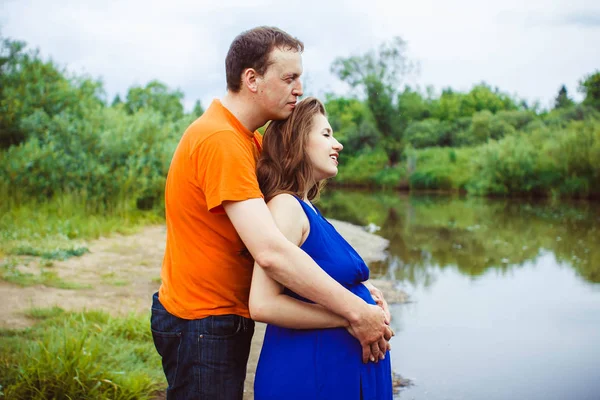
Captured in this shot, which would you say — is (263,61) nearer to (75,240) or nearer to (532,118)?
(75,240)

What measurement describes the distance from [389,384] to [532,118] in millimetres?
45710

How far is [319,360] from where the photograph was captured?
7.40ft

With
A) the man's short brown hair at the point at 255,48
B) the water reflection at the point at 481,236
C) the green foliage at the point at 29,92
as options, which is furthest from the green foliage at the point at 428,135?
the man's short brown hair at the point at 255,48

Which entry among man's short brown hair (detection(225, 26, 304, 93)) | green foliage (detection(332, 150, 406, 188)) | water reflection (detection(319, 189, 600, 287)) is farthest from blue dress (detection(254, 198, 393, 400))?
green foliage (detection(332, 150, 406, 188))

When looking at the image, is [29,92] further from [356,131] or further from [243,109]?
[356,131]

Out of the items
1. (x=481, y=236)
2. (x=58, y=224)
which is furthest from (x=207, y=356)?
(x=481, y=236)

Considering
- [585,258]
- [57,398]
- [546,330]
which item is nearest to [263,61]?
[57,398]

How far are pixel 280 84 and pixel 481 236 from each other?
42.9 ft

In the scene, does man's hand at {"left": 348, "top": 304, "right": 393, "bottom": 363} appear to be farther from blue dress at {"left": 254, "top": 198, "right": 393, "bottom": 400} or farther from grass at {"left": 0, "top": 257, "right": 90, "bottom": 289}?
grass at {"left": 0, "top": 257, "right": 90, "bottom": 289}

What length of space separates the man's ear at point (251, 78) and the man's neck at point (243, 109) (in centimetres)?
6

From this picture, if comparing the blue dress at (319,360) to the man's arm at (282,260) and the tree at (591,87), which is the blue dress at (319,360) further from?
the tree at (591,87)

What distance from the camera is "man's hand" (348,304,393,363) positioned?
2223mm

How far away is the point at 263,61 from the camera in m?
2.31

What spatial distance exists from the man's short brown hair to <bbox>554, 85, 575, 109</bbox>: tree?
5152cm
